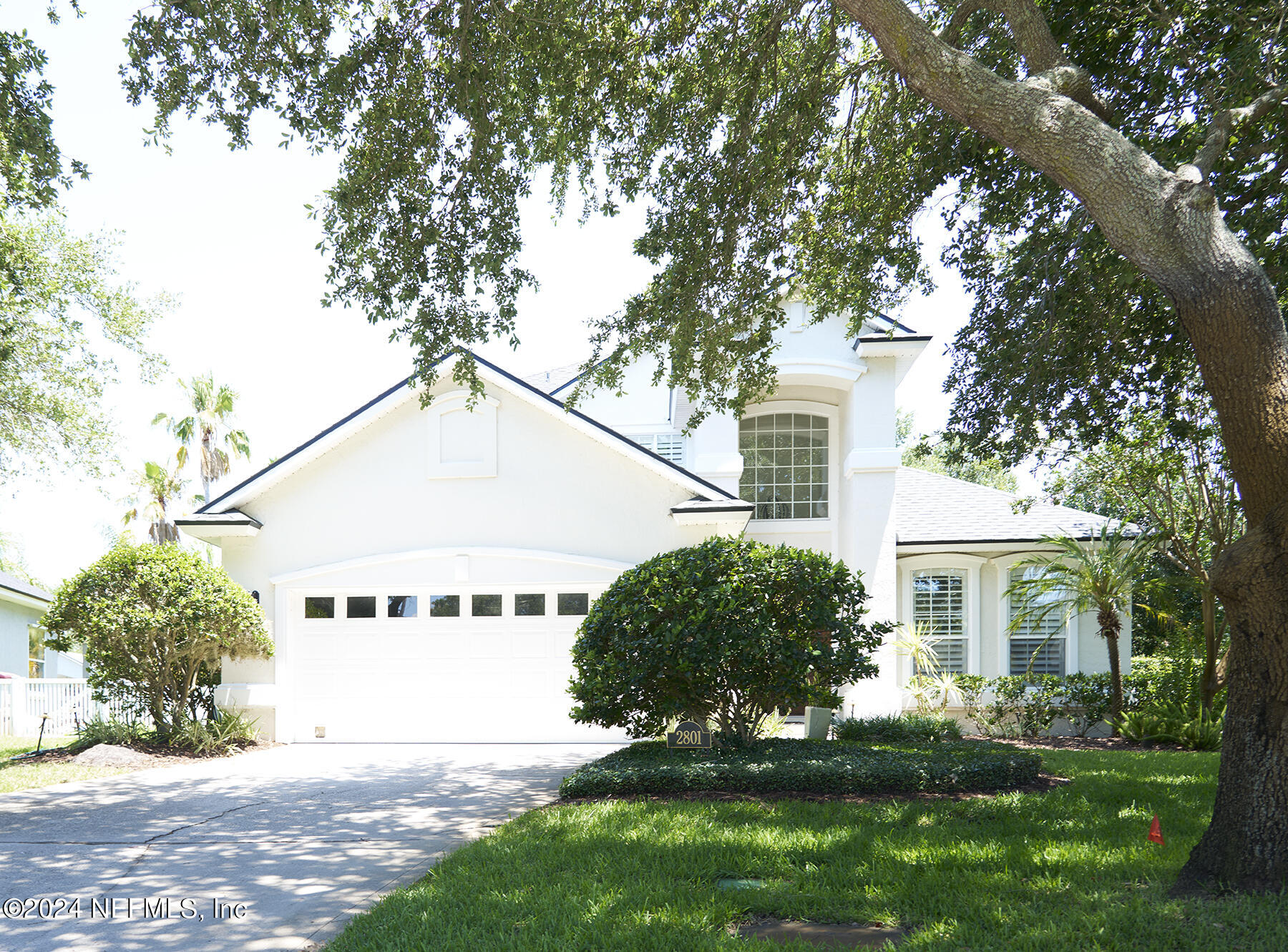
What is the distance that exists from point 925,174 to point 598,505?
6.73 metres

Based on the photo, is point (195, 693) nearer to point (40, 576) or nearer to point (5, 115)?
point (5, 115)

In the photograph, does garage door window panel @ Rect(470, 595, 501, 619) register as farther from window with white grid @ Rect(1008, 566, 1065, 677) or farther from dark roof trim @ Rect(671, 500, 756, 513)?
window with white grid @ Rect(1008, 566, 1065, 677)

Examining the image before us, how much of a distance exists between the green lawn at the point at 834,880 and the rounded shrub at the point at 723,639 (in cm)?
187

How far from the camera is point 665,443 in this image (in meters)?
18.3

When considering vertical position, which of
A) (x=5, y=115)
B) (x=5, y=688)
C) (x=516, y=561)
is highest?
(x=5, y=115)

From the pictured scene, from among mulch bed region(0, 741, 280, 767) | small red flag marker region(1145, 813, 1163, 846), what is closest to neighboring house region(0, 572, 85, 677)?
mulch bed region(0, 741, 280, 767)

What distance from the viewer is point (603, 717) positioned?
389 inches

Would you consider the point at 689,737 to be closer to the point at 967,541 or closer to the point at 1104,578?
the point at 1104,578

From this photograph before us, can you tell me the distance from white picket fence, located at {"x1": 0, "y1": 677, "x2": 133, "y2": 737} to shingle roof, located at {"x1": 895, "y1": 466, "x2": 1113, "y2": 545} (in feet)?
54.4

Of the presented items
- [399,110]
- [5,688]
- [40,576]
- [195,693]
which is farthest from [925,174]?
[40,576]

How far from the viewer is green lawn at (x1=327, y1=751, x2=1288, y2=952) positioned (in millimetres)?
4461

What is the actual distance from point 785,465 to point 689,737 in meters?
8.95

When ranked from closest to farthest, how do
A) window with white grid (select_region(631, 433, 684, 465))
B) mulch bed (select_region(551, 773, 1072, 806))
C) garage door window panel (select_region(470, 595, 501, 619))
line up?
1. mulch bed (select_region(551, 773, 1072, 806))
2. garage door window panel (select_region(470, 595, 501, 619))
3. window with white grid (select_region(631, 433, 684, 465))

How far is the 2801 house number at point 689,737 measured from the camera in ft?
32.1
